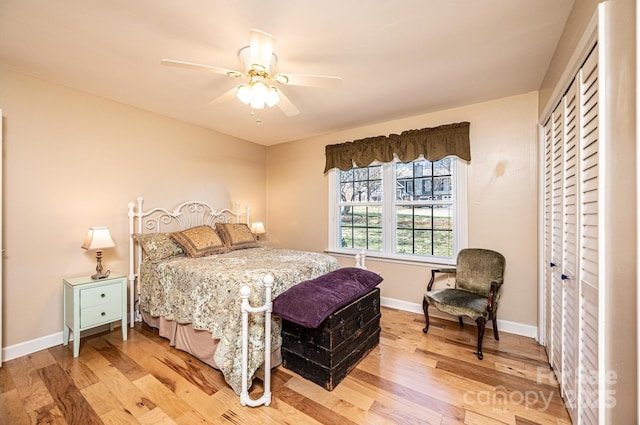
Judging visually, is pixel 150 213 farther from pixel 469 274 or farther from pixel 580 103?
pixel 580 103

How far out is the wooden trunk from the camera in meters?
1.95

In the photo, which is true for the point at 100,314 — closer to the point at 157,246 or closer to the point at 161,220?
the point at 157,246

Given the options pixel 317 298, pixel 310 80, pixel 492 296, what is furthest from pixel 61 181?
pixel 492 296

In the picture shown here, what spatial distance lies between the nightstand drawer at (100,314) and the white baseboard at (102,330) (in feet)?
1.52

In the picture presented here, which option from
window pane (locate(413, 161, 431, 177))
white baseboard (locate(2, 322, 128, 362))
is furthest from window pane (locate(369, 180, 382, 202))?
white baseboard (locate(2, 322, 128, 362))

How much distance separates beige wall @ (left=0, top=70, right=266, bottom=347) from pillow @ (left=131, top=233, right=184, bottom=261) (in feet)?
1.03

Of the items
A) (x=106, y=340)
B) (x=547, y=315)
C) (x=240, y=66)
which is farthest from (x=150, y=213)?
(x=547, y=315)

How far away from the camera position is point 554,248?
2143 mm

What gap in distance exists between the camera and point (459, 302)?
2.52 m

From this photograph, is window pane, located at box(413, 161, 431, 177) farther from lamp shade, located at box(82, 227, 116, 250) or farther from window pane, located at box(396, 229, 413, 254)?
lamp shade, located at box(82, 227, 116, 250)

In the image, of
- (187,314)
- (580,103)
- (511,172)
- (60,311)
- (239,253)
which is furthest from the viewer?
(239,253)

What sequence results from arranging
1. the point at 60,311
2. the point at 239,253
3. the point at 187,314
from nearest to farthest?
the point at 187,314 < the point at 60,311 < the point at 239,253

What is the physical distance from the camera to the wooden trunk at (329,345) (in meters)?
1.95

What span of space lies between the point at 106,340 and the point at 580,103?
4140 millimetres
